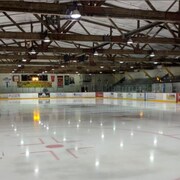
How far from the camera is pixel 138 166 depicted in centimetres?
588

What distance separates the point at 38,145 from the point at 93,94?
1617 inches

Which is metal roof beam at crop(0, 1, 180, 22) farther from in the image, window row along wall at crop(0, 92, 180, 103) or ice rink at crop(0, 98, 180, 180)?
window row along wall at crop(0, 92, 180, 103)

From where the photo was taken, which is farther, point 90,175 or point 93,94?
point 93,94

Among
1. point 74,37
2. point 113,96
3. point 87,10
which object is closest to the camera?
point 87,10

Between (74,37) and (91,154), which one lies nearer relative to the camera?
(91,154)

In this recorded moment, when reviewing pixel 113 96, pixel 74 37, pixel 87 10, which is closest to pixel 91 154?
pixel 87 10

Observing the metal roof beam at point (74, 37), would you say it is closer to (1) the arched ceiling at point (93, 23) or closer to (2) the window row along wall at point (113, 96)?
(1) the arched ceiling at point (93, 23)

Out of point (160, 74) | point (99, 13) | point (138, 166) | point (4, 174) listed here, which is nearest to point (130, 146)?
point (138, 166)

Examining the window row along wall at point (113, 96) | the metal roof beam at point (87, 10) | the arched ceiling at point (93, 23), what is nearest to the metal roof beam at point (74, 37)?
the arched ceiling at point (93, 23)

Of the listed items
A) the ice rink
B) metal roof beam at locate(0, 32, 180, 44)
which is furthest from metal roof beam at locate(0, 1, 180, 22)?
metal roof beam at locate(0, 32, 180, 44)

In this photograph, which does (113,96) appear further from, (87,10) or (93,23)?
(87,10)

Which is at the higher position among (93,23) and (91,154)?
(93,23)

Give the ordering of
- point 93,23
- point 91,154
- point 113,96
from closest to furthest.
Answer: point 91,154, point 93,23, point 113,96

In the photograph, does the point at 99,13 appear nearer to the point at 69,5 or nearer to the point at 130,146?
the point at 69,5
